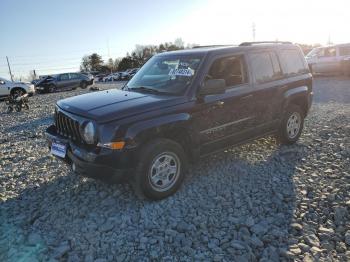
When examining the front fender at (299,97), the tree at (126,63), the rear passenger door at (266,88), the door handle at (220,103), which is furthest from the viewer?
the tree at (126,63)

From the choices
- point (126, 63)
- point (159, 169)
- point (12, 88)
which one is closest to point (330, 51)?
point (159, 169)

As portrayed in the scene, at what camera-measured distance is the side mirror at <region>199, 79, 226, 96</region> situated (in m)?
4.30

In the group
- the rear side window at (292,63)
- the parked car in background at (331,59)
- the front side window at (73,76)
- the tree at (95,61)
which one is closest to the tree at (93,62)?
the tree at (95,61)

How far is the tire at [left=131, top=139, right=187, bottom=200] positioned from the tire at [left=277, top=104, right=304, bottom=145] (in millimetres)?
2553

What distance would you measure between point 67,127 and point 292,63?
13.7ft

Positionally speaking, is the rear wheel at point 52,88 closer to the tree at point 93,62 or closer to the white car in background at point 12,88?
the white car in background at point 12,88

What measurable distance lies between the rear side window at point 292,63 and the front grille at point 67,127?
375cm

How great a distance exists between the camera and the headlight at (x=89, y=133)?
148 inches

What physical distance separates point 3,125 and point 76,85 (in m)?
16.6

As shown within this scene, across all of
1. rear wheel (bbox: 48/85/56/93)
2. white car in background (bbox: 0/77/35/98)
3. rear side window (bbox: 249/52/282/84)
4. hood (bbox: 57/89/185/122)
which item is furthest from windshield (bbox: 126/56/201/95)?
rear wheel (bbox: 48/85/56/93)

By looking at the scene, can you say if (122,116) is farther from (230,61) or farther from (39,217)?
(230,61)

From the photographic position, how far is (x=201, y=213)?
3885 mm

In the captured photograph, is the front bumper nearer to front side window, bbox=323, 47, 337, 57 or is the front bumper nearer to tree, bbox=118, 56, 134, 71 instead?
front side window, bbox=323, 47, 337, 57

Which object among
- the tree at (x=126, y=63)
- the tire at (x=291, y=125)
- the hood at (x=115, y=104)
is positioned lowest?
the tire at (x=291, y=125)
